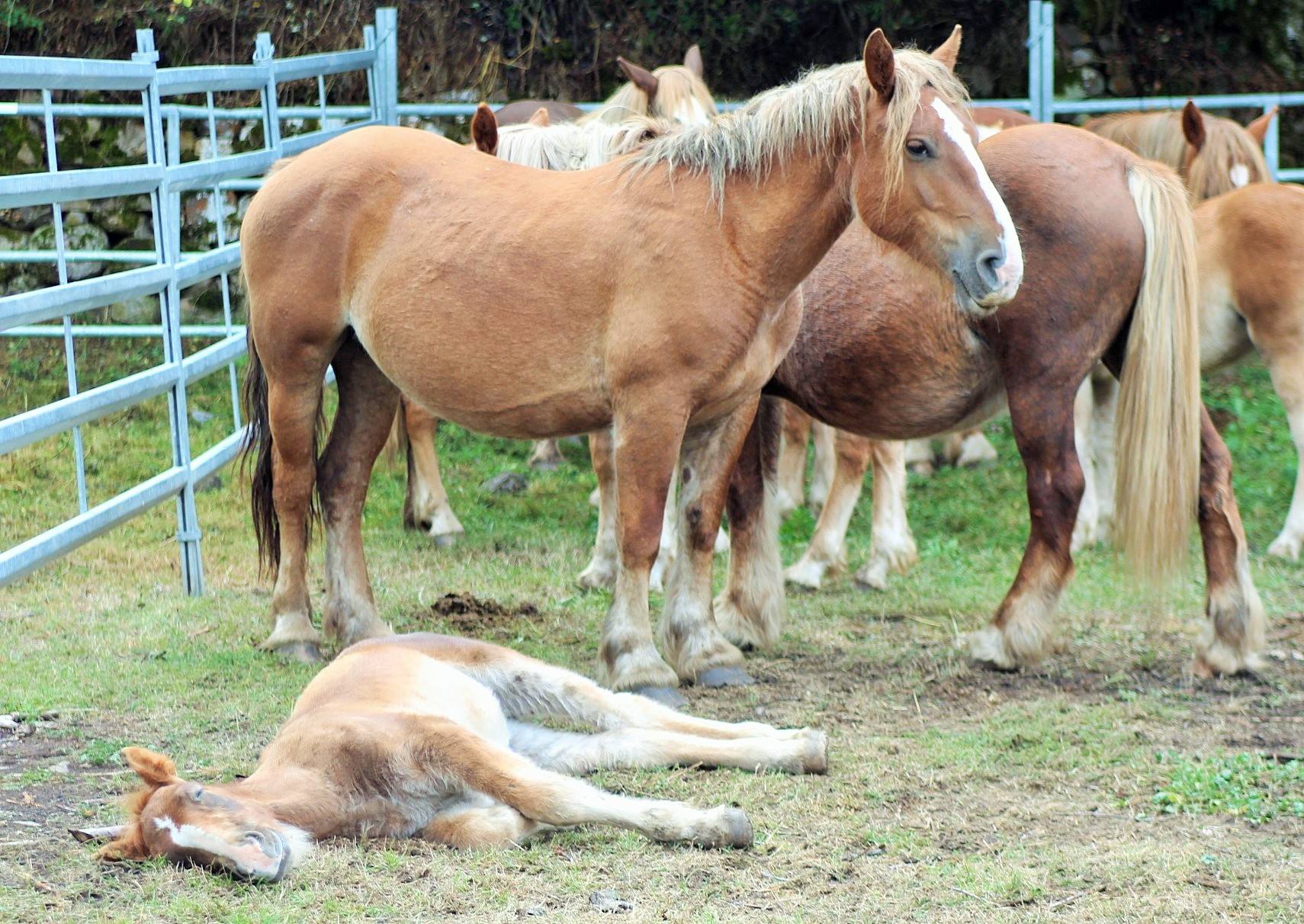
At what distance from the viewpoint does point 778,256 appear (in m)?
4.51

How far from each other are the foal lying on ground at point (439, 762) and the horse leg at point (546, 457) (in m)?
4.90

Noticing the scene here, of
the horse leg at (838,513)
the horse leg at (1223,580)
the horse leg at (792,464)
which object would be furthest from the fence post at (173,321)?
the horse leg at (1223,580)

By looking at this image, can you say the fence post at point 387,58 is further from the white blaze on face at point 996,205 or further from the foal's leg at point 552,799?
the foal's leg at point 552,799

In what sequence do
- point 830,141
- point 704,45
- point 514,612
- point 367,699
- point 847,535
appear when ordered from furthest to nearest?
A: point 704,45, point 847,535, point 514,612, point 830,141, point 367,699

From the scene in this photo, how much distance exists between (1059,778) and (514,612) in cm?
266

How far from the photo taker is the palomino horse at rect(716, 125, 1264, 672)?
482 cm

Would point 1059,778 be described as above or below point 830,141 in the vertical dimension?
below

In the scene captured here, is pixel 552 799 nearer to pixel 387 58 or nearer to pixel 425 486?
pixel 425 486

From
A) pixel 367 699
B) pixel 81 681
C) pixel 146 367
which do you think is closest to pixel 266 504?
pixel 81 681

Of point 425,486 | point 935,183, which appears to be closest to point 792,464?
point 425,486

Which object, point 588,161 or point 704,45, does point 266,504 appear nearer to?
point 588,161

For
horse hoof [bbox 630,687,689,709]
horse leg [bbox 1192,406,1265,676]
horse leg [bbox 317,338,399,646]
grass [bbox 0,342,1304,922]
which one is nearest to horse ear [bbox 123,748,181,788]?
grass [bbox 0,342,1304,922]

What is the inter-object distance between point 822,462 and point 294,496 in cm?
335

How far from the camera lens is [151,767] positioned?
3104 mm
